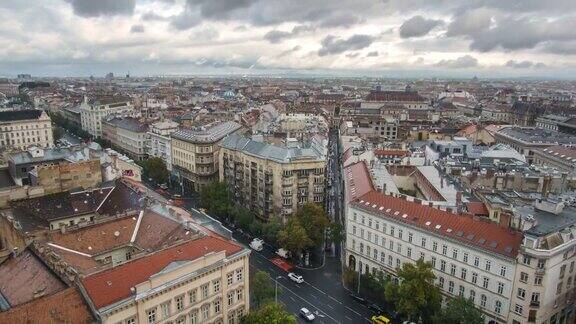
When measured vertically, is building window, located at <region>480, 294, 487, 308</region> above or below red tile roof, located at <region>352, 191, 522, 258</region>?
below

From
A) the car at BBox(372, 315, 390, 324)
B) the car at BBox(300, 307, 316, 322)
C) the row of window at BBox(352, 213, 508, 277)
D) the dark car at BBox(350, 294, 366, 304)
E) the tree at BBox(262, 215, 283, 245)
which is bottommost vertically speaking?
the dark car at BBox(350, 294, 366, 304)

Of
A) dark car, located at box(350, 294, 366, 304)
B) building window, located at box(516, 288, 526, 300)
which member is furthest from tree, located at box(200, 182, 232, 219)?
building window, located at box(516, 288, 526, 300)

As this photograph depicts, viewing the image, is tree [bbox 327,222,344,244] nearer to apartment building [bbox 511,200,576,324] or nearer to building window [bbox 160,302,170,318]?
apartment building [bbox 511,200,576,324]

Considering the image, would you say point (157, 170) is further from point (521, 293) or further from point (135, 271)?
point (521, 293)

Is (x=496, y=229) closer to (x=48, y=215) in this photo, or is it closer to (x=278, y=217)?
(x=278, y=217)

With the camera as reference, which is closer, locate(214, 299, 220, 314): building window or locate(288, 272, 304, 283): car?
locate(214, 299, 220, 314): building window
